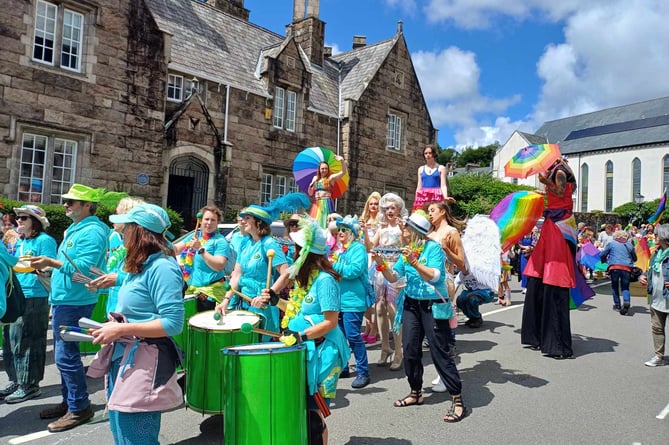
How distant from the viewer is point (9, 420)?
14.2 ft

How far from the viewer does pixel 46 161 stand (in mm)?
11742

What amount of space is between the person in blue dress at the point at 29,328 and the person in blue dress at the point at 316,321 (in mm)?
2840

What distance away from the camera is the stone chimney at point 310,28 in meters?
20.3

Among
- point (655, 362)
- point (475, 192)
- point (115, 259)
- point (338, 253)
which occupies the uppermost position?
point (475, 192)

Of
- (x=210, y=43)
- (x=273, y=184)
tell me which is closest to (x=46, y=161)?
(x=210, y=43)

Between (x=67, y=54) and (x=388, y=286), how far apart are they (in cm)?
1029

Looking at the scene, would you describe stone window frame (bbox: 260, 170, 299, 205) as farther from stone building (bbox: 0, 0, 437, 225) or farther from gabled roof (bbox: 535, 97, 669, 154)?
gabled roof (bbox: 535, 97, 669, 154)

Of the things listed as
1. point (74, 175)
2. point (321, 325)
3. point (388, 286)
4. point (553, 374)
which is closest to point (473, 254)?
point (388, 286)

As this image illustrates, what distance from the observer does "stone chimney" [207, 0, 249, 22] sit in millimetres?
21158

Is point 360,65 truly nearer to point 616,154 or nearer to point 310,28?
point 310,28

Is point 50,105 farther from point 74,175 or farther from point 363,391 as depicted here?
point 363,391

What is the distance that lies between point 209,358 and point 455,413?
220 cm

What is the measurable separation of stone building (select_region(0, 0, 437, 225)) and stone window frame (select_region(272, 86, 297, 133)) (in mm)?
41

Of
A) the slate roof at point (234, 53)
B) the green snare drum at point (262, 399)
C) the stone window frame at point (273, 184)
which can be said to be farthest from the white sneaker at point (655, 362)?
the slate roof at point (234, 53)
